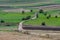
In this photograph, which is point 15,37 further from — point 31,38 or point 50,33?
point 50,33

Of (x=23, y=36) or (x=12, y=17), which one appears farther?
(x=12, y=17)

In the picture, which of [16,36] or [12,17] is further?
[12,17]

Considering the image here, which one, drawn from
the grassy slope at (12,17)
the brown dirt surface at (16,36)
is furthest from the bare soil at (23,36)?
the grassy slope at (12,17)

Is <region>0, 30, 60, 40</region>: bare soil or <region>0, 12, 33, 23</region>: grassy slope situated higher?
<region>0, 30, 60, 40</region>: bare soil

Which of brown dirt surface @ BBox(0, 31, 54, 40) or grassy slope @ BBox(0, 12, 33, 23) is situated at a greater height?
brown dirt surface @ BBox(0, 31, 54, 40)

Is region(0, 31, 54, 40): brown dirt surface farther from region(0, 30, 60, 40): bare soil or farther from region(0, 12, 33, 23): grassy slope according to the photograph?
region(0, 12, 33, 23): grassy slope

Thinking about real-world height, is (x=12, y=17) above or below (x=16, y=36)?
below

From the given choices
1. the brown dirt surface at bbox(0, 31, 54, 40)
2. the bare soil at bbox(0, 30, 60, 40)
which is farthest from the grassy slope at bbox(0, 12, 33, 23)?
the brown dirt surface at bbox(0, 31, 54, 40)

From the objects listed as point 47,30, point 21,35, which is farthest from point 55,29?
point 21,35

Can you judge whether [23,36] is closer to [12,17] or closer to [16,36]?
[16,36]

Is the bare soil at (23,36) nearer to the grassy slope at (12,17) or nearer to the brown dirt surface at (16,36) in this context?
the brown dirt surface at (16,36)

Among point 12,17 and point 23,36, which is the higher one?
point 23,36

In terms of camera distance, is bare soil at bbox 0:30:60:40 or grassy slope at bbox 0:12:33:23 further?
grassy slope at bbox 0:12:33:23

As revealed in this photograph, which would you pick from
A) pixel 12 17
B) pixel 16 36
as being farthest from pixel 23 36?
pixel 12 17
